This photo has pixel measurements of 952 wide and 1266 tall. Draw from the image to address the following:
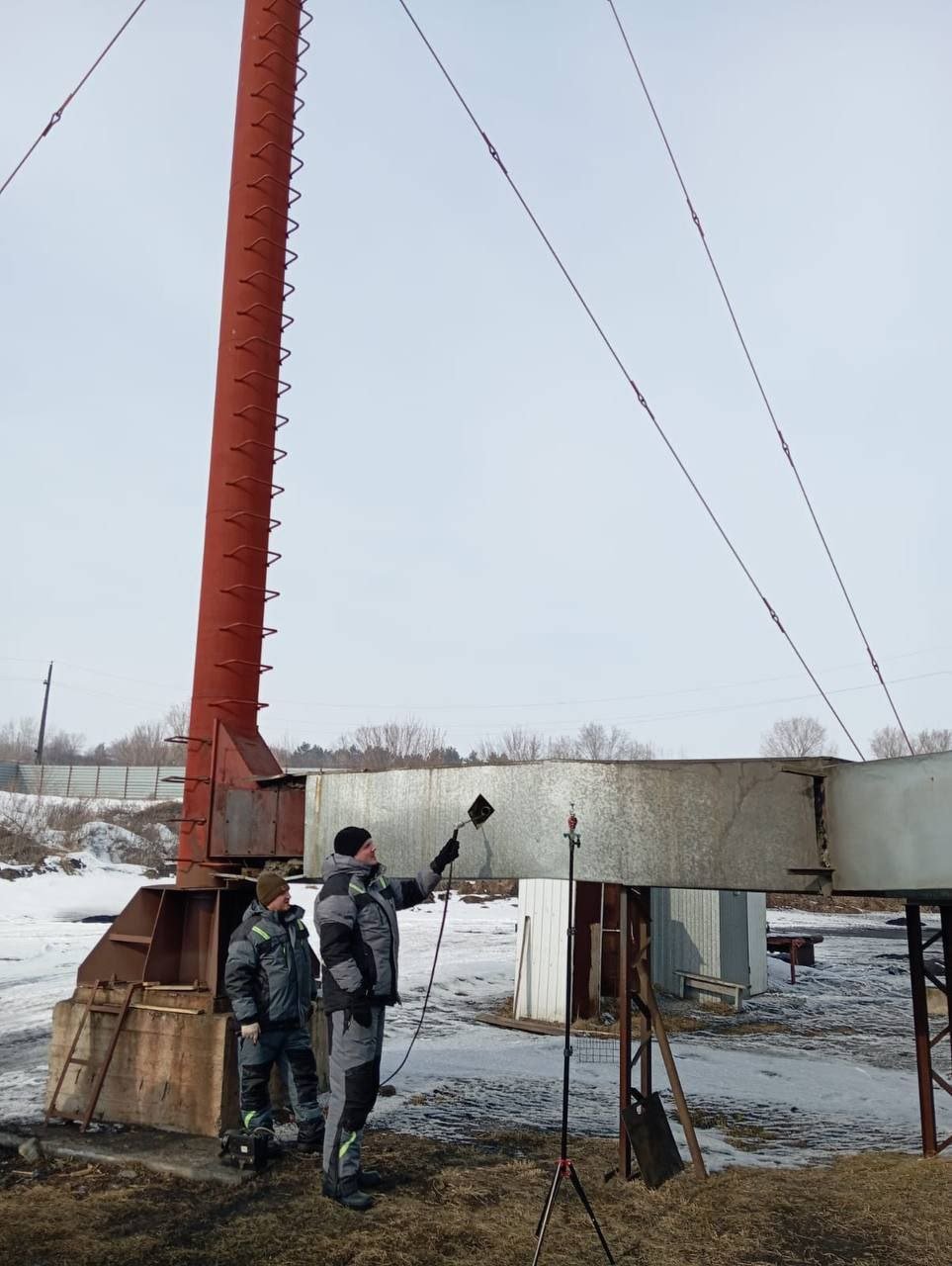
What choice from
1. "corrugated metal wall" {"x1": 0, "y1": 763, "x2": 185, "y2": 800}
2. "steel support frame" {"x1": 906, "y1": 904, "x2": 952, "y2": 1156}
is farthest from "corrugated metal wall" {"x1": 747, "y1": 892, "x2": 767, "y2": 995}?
"corrugated metal wall" {"x1": 0, "y1": 763, "x2": 185, "y2": 800}

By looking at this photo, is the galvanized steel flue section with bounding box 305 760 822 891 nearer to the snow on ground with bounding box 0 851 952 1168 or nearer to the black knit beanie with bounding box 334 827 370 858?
the black knit beanie with bounding box 334 827 370 858

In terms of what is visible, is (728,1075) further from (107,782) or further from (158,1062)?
(107,782)

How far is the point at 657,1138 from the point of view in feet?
20.7

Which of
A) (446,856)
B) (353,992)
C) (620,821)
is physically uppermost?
(620,821)

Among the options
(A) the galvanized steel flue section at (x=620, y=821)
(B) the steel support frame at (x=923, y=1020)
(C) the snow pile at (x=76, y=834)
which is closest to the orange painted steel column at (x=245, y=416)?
(A) the galvanized steel flue section at (x=620, y=821)

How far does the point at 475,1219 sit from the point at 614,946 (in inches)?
395

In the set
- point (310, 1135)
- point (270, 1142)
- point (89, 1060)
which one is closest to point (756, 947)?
point (310, 1135)

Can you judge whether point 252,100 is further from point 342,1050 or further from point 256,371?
point 342,1050

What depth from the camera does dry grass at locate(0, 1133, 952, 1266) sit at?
16.3 ft

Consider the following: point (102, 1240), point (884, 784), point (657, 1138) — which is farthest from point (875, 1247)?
point (102, 1240)

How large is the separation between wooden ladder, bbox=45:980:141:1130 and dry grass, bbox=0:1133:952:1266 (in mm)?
923

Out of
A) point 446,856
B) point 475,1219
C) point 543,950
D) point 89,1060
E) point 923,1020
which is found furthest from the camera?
point 543,950

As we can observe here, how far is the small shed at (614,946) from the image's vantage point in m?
14.5

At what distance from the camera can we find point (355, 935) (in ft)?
19.2
